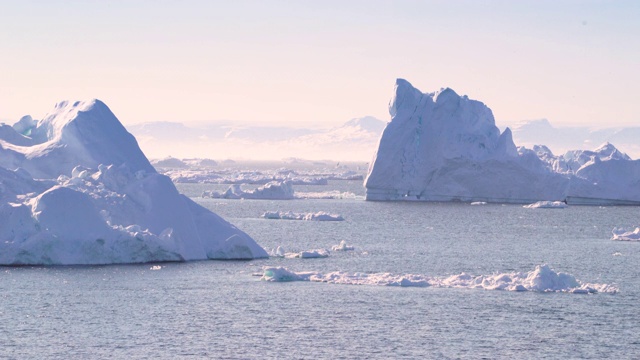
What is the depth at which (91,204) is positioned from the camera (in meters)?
38.7

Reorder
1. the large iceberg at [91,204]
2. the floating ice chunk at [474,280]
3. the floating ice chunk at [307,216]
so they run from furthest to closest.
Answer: the floating ice chunk at [307,216] → the large iceberg at [91,204] → the floating ice chunk at [474,280]

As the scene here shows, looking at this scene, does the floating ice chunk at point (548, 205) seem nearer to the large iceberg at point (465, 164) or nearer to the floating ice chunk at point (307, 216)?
the large iceberg at point (465, 164)

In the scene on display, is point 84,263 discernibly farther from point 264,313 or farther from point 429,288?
point 429,288

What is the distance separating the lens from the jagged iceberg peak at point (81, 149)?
1709 inches

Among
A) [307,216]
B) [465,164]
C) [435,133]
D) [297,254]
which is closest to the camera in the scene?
[297,254]

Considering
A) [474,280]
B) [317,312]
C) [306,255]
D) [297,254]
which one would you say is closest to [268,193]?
[297,254]

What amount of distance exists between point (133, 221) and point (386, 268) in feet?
35.0

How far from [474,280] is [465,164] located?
43.1m

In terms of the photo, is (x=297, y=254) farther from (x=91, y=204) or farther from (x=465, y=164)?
(x=465, y=164)

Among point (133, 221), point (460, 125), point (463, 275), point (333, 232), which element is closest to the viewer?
point (463, 275)

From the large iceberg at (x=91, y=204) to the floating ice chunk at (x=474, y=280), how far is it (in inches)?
202

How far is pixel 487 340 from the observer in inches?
1083

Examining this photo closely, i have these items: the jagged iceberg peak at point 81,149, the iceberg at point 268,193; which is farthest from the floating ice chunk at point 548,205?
the jagged iceberg peak at point 81,149

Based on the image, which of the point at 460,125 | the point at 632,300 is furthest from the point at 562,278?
the point at 460,125
